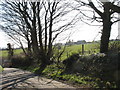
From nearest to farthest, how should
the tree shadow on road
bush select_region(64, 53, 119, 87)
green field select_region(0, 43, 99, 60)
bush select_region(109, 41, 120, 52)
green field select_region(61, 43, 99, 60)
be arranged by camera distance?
bush select_region(64, 53, 119, 87), the tree shadow on road, bush select_region(109, 41, 120, 52), green field select_region(61, 43, 99, 60), green field select_region(0, 43, 99, 60)

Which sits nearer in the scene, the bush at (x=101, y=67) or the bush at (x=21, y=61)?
the bush at (x=101, y=67)

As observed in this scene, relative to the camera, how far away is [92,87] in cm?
557

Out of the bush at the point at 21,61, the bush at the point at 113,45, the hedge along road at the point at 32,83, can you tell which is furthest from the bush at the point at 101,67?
Result: the bush at the point at 21,61

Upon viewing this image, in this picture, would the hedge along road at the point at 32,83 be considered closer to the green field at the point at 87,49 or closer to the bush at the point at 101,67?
the bush at the point at 101,67

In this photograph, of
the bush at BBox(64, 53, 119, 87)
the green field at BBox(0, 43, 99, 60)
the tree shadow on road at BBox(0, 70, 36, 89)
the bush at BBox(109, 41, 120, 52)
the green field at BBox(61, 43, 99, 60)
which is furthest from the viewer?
the green field at BBox(0, 43, 99, 60)

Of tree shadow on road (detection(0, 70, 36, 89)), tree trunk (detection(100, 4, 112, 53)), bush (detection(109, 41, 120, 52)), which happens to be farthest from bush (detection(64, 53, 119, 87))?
tree shadow on road (detection(0, 70, 36, 89))

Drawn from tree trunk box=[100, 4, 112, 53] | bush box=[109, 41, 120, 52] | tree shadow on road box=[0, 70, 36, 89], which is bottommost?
tree shadow on road box=[0, 70, 36, 89]

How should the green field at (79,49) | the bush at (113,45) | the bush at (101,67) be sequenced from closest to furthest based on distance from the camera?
the bush at (101,67) < the bush at (113,45) < the green field at (79,49)

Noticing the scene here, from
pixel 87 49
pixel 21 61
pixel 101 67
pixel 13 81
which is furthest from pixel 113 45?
pixel 21 61

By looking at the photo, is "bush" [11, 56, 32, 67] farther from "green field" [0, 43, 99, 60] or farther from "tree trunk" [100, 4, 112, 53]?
"tree trunk" [100, 4, 112, 53]

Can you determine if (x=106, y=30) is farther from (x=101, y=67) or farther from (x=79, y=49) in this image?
(x=101, y=67)

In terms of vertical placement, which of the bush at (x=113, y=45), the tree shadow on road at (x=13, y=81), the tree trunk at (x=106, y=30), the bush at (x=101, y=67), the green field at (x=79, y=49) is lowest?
the tree shadow on road at (x=13, y=81)

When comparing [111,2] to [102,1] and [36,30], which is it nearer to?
[102,1]

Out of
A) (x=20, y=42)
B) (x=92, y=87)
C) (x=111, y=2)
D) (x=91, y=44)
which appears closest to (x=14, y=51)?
(x=20, y=42)
